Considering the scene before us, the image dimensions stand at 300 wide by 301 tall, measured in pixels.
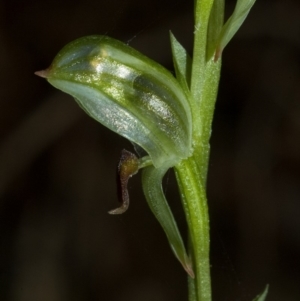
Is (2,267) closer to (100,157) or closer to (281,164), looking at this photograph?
(100,157)

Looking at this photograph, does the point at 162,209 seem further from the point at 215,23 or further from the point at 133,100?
the point at 215,23

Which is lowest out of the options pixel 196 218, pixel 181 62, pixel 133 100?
pixel 196 218

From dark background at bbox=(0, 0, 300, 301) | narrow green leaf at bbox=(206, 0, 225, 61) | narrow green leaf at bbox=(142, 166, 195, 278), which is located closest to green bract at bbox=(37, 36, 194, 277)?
narrow green leaf at bbox=(142, 166, 195, 278)

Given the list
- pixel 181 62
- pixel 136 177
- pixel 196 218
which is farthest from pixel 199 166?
pixel 136 177

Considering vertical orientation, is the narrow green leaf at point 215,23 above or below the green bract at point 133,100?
above

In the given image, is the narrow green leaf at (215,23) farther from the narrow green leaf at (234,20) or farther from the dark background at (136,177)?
the dark background at (136,177)

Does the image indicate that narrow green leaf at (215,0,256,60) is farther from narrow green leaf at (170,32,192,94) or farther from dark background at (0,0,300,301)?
dark background at (0,0,300,301)

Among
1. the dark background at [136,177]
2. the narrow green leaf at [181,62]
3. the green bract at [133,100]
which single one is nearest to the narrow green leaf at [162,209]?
the green bract at [133,100]
